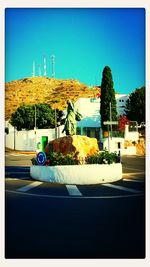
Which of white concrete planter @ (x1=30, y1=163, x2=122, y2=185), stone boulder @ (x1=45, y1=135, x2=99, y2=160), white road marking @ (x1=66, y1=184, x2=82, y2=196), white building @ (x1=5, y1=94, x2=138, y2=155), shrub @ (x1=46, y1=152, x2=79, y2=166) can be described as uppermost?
white building @ (x1=5, y1=94, x2=138, y2=155)

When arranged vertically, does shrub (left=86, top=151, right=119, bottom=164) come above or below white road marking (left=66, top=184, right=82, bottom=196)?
above

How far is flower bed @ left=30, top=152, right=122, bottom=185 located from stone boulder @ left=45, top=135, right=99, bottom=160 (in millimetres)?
255

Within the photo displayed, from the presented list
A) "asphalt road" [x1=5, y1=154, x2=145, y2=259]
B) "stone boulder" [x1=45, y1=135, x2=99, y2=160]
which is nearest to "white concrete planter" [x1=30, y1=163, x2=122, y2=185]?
"stone boulder" [x1=45, y1=135, x2=99, y2=160]

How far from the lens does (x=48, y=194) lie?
6496 millimetres

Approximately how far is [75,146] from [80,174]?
1318mm

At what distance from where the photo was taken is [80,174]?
8211mm

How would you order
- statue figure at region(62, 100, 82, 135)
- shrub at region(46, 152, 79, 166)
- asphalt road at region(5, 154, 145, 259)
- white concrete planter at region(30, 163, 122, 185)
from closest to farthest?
1. asphalt road at region(5, 154, 145, 259)
2. white concrete planter at region(30, 163, 122, 185)
3. shrub at region(46, 152, 79, 166)
4. statue figure at region(62, 100, 82, 135)

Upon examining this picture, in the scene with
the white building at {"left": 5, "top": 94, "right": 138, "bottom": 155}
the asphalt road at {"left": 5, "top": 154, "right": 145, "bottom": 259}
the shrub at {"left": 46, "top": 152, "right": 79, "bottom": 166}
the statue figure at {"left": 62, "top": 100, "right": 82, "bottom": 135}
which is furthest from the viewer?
the white building at {"left": 5, "top": 94, "right": 138, "bottom": 155}

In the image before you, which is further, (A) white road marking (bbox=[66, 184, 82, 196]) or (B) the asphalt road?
(A) white road marking (bbox=[66, 184, 82, 196])

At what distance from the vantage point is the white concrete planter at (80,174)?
26.9 ft

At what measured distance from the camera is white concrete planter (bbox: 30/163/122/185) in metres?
8.21

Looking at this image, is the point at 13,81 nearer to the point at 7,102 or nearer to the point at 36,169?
the point at 7,102

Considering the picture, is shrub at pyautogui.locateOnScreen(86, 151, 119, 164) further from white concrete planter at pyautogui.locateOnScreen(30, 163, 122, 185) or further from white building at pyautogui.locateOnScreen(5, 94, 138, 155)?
white building at pyautogui.locateOnScreen(5, 94, 138, 155)

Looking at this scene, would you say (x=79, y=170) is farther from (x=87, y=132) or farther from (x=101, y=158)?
(x=87, y=132)
